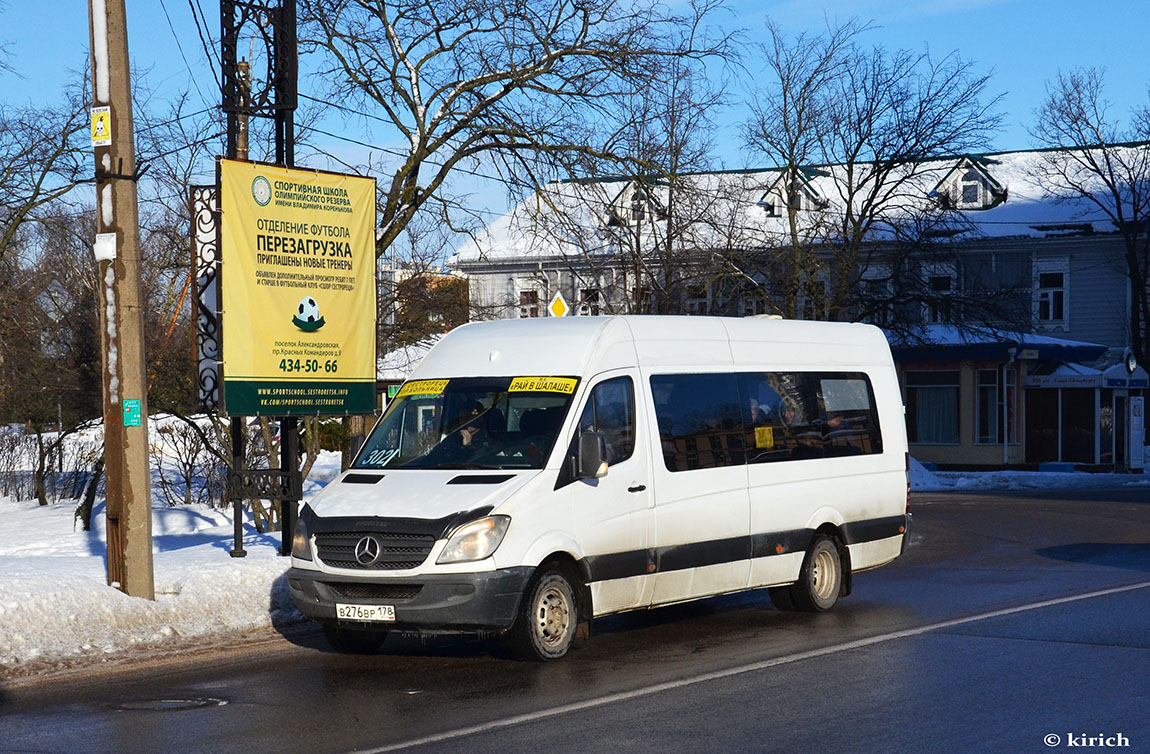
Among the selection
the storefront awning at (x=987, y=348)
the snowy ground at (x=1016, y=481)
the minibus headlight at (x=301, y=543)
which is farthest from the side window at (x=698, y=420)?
the storefront awning at (x=987, y=348)

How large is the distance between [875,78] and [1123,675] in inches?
1060

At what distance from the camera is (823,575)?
1255 centimetres

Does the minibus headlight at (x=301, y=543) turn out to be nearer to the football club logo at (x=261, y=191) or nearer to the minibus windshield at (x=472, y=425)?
the minibus windshield at (x=472, y=425)

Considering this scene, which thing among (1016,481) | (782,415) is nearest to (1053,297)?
(1016,481)

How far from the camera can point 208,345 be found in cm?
1376

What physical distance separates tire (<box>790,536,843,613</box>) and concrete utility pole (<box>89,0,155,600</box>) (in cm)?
562

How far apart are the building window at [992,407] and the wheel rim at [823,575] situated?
28898 mm

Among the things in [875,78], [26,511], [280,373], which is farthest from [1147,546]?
[26,511]

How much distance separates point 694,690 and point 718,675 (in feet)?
1.82

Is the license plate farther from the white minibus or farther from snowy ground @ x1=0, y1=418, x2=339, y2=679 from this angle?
snowy ground @ x1=0, y1=418, x2=339, y2=679

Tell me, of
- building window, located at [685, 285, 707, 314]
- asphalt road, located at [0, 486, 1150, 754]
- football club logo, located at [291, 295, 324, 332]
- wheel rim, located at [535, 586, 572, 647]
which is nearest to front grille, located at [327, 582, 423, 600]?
asphalt road, located at [0, 486, 1150, 754]

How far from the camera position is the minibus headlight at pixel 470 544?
9227 millimetres

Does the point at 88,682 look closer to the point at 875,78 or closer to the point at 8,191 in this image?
the point at 8,191

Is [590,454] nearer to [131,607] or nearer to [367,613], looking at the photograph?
[367,613]
